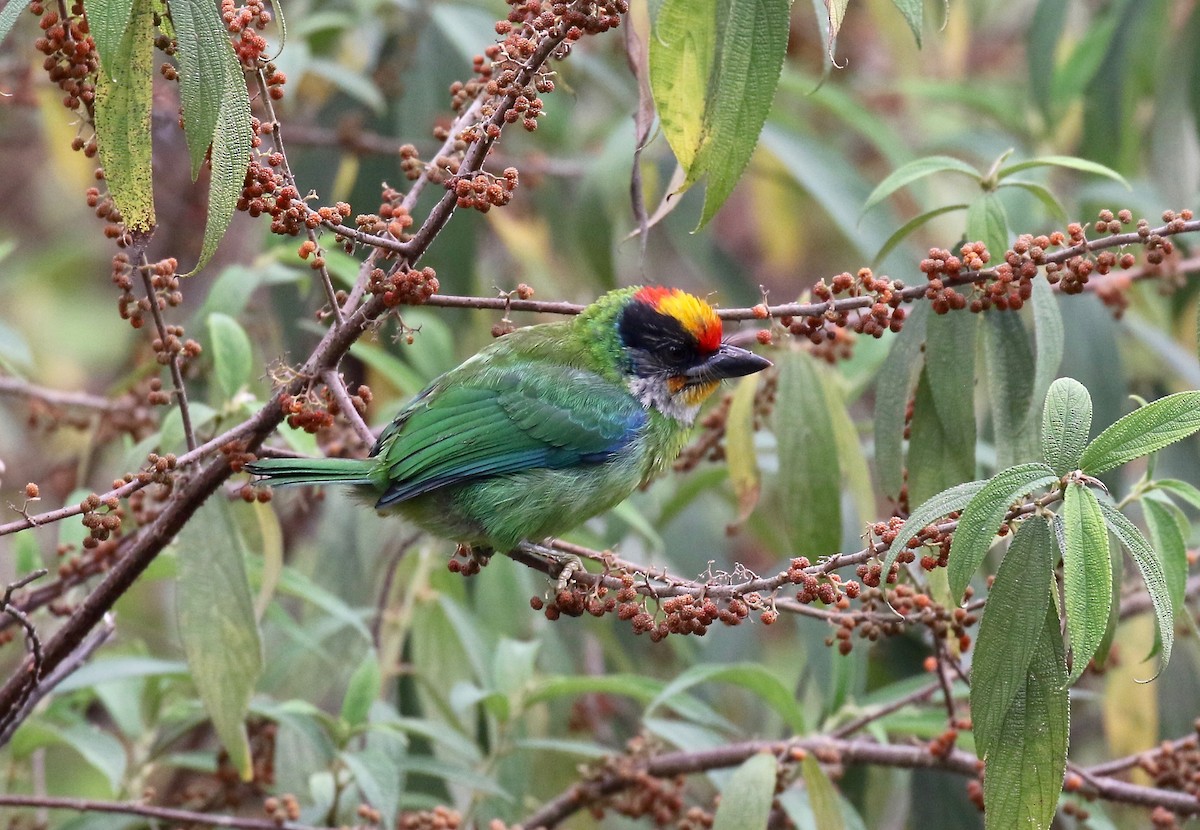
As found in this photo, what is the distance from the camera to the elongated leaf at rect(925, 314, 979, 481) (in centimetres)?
219

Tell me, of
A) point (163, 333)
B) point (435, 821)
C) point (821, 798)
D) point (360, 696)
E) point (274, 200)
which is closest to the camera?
point (274, 200)

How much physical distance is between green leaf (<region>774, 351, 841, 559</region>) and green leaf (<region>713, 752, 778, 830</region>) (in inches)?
16.1

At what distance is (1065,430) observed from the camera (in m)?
1.68

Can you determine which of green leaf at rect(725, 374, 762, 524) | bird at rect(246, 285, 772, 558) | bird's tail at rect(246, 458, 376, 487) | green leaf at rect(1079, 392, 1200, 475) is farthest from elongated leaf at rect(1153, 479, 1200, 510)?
bird's tail at rect(246, 458, 376, 487)

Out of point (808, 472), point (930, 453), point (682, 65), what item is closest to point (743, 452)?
point (808, 472)

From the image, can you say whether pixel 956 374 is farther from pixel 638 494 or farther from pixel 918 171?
pixel 638 494

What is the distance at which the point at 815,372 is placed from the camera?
253 centimetres

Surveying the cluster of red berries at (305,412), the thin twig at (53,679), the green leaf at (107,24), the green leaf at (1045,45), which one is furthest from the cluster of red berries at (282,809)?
the green leaf at (1045,45)

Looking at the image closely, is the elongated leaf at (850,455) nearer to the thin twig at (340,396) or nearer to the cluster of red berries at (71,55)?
the thin twig at (340,396)

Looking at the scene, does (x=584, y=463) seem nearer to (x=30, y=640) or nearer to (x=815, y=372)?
(x=815, y=372)

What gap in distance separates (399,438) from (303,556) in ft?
6.01

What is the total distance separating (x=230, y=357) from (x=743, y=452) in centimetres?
94

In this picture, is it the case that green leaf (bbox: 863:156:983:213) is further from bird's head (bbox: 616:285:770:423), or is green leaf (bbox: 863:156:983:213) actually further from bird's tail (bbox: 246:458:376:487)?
bird's tail (bbox: 246:458:376:487)

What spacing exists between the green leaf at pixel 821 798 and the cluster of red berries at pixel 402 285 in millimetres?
1051
